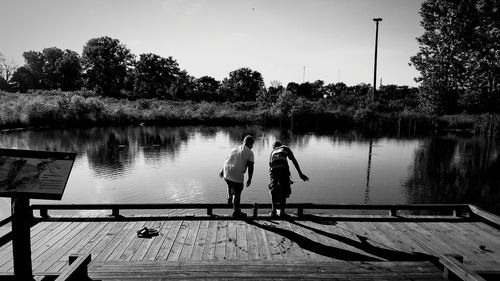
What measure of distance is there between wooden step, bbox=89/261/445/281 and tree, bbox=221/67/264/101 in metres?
87.1

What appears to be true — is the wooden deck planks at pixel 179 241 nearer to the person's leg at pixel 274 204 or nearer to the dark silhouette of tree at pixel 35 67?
the person's leg at pixel 274 204

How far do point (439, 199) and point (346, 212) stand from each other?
534 cm

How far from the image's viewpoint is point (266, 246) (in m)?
6.67

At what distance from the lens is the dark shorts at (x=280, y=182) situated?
8102 mm

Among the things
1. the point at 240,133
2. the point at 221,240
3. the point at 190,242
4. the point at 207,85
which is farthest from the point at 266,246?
the point at 207,85

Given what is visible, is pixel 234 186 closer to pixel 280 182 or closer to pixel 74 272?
pixel 280 182

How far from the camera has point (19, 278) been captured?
380 cm

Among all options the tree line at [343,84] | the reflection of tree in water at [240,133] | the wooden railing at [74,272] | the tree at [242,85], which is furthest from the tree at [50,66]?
the wooden railing at [74,272]

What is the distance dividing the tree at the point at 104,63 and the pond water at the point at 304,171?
52.0 metres

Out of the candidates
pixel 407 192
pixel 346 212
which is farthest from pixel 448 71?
pixel 346 212

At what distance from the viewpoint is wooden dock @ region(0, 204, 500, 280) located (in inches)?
195

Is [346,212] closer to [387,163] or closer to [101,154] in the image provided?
[387,163]

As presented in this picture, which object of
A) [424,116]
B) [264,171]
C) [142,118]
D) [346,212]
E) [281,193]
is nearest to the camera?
[281,193]

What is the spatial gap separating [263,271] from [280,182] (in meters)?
3.37
